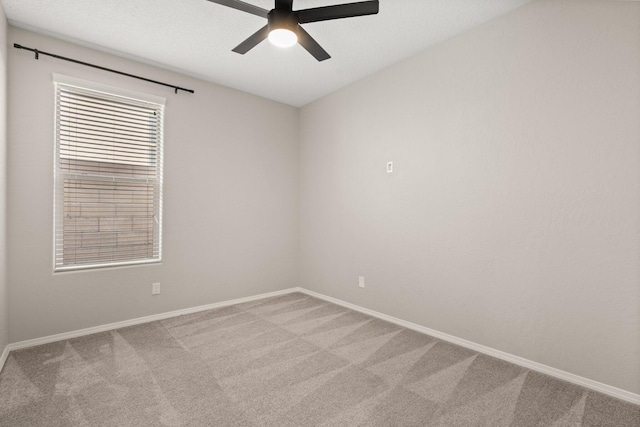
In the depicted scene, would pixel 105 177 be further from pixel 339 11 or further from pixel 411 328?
pixel 411 328

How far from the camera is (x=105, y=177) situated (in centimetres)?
310

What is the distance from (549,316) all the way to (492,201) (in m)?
0.95

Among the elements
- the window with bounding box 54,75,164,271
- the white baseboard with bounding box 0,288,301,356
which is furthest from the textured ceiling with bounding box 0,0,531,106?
the white baseboard with bounding box 0,288,301,356

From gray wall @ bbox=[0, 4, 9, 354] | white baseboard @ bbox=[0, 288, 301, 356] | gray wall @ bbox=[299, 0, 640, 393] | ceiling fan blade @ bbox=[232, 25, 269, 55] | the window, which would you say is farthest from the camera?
the window

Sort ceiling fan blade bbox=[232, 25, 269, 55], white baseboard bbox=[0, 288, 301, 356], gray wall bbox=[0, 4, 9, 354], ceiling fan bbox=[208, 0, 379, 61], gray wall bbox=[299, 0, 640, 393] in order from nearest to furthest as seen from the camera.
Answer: ceiling fan bbox=[208, 0, 379, 61] < gray wall bbox=[299, 0, 640, 393] < ceiling fan blade bbox=[232, 25, 269, 55] < gray wall bbox=[0, 4, 9, 354] < white baseboard bbox=[0, 288, 301, 356]

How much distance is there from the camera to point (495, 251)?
8.46 ft

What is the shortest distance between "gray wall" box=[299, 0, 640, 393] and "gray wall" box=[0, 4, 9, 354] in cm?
325

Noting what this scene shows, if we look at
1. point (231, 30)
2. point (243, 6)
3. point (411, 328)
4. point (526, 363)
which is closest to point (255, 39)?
point (243, 6)

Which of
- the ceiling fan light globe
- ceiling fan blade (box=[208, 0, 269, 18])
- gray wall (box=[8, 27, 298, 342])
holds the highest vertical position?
ceiling fan blade (box=[208, 0, 269, 18])

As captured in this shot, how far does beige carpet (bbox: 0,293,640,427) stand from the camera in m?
1.79

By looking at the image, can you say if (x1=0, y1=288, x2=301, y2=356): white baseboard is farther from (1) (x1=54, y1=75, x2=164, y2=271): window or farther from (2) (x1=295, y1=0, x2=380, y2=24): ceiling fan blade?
(2) (x1=295, y1=0, x2=380, y2=24): ceiling fan blade

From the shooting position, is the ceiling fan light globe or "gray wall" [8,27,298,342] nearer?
the ceiling fan light globe

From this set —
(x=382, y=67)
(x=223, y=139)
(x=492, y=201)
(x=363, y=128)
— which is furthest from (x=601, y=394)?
(x=223, y=139)

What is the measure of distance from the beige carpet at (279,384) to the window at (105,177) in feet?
2.86
